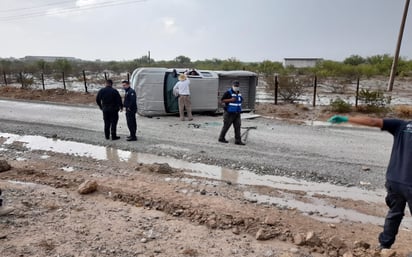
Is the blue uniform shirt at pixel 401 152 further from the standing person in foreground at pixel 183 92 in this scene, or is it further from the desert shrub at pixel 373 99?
the desert shrub at pixel 373 99

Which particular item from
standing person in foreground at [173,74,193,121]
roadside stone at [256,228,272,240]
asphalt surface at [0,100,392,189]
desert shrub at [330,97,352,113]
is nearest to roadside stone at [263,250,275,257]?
roadside stone at [256,228,272,240]

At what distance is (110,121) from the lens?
9875 mm

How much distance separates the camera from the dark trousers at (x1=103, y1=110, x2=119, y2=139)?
9.77m

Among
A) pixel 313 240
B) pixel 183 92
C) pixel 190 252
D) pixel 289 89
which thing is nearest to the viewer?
pixel 190 252

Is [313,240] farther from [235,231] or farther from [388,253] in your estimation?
[235,231]

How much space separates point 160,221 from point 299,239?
1.84m

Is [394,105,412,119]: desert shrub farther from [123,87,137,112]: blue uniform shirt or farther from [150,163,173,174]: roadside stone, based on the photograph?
[150,163,173,174]: roadside stone

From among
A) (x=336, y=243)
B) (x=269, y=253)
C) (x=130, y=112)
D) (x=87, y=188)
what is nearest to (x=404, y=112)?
(x=130, y=112)

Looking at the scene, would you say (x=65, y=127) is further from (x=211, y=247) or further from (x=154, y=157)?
(x=211, y=247)

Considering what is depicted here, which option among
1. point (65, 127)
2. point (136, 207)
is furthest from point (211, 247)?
point (65, 127)

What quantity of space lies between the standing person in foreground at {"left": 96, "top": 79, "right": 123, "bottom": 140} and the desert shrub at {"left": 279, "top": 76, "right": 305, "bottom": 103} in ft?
33.1

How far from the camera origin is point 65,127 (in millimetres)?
11992

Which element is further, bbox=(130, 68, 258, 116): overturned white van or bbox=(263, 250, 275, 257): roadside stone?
bbox=(130, 68, 258, 116): overturned white van

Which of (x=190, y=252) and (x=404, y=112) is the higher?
(x=404, y=112)
